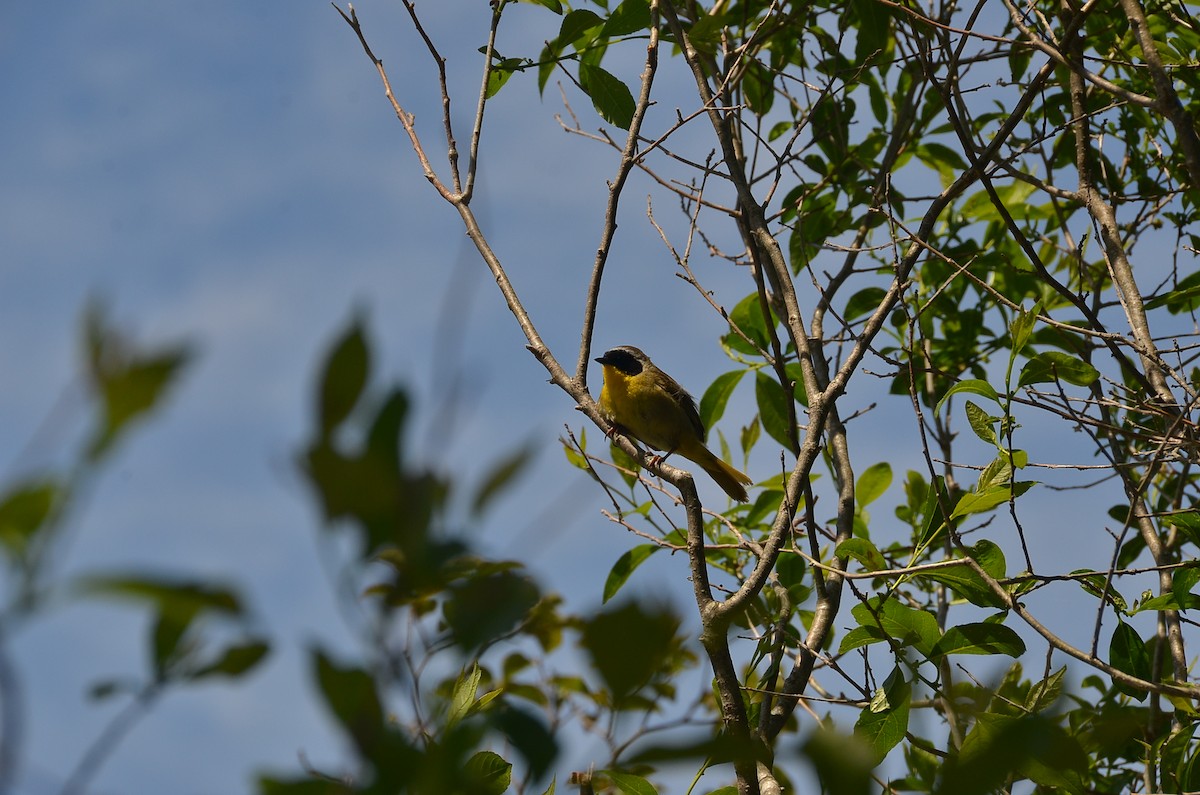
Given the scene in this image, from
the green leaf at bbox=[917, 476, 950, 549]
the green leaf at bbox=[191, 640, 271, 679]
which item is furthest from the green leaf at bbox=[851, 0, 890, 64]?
the green leaf at bbox=[191, 640, 271, 679]

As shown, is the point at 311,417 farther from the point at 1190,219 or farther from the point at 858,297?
the point at 1190,219

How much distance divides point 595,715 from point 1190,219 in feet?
11.0

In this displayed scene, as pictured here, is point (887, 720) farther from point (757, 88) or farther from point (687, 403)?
point (687, 403)

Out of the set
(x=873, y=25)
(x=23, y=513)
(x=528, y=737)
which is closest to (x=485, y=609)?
(x=528, y=737)

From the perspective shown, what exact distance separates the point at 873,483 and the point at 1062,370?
30.2 inches

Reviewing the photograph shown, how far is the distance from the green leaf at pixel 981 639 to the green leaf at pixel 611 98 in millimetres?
1995

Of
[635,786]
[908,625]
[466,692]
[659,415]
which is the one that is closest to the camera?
[466,692]

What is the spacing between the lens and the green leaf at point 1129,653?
3.11 meters

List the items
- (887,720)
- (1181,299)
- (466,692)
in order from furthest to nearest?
(1181,299)
(887,720)
(466,692)

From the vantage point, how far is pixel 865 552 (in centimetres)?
290

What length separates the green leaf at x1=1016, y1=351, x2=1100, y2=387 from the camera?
10.9 feet

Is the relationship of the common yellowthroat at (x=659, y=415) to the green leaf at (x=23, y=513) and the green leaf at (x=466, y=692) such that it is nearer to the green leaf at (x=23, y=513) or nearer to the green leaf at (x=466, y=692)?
the green leaf at (x=466, y=692)

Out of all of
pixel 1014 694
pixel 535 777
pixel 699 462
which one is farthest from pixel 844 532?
pixel 699 462

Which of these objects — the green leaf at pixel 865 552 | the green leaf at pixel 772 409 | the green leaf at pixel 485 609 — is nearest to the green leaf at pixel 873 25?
the green leaf at pixel 772 409
